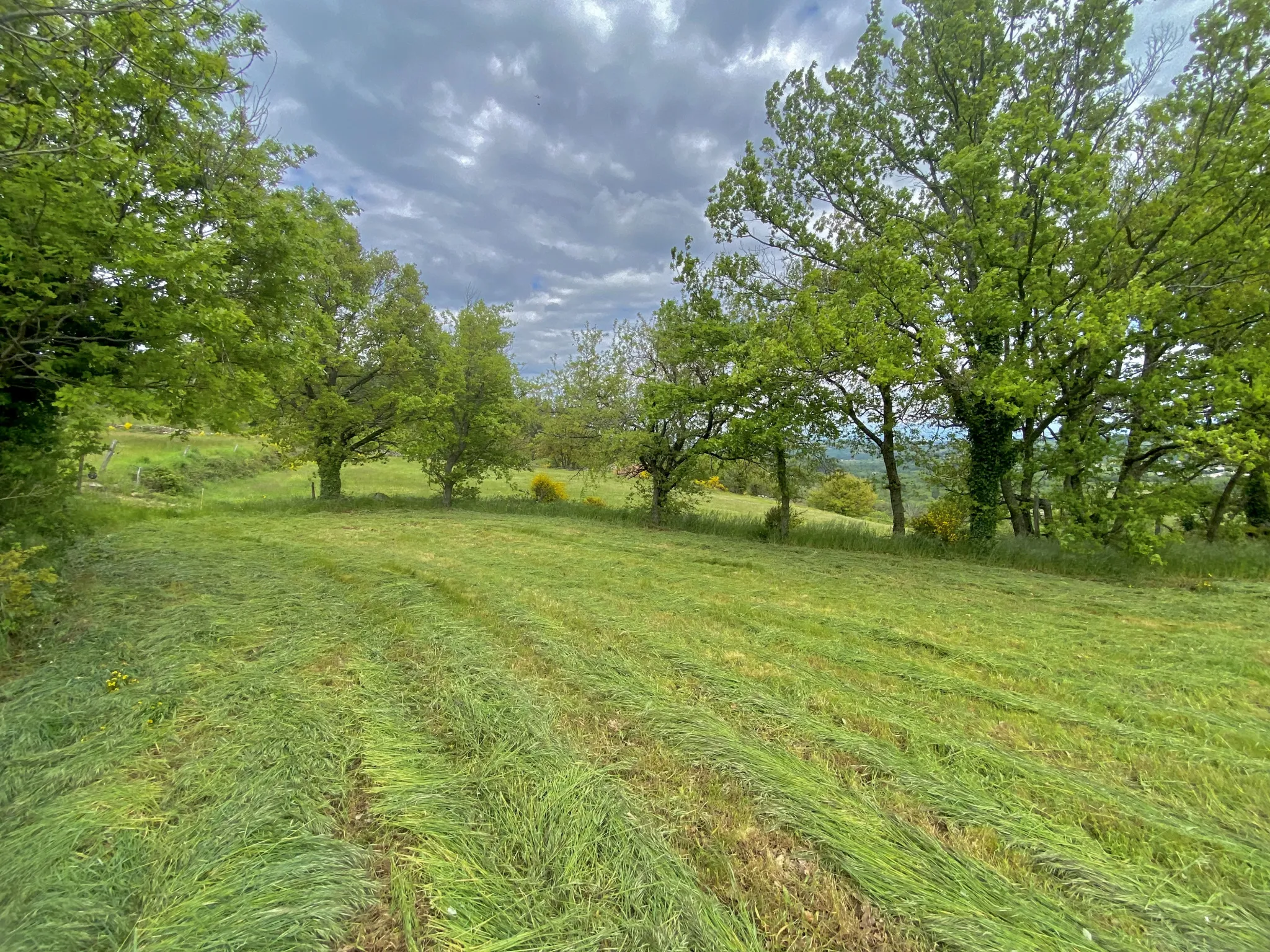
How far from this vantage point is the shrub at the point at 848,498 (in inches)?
1305

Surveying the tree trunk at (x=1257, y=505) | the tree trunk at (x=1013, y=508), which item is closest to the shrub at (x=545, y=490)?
the tree trunk at (x=1013, y=508)

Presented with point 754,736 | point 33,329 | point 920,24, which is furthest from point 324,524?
point 920,24

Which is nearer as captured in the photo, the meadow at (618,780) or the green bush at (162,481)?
the meadow at (618,780)

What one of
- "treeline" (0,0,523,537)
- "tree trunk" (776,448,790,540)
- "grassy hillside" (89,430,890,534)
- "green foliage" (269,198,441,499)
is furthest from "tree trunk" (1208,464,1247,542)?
"green foliage" (269,198,441,499)

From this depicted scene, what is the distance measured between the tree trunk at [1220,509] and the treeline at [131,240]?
68.8ft

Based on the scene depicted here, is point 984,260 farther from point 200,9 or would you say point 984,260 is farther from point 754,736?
point 200,9

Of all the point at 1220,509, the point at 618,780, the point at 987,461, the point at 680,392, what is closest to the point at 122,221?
the point at 618,780

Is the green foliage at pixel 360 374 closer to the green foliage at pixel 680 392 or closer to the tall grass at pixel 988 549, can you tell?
the tall grass at pixel 988 549

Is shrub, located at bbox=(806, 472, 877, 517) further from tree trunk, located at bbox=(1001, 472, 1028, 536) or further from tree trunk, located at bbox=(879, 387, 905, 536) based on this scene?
tree trunk, located at bbox=(879, 387, 905, 536)

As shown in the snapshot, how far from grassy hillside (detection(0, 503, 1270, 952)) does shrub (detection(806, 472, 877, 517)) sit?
28.9 meters

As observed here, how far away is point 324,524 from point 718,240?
13.4 m

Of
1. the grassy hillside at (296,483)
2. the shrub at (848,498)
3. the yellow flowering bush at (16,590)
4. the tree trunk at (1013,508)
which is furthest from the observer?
the shrub at (848,498)

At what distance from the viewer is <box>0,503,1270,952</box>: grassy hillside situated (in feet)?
5.88

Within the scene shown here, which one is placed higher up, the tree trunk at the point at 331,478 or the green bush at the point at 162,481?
the tree trunk at the point at 331,478
